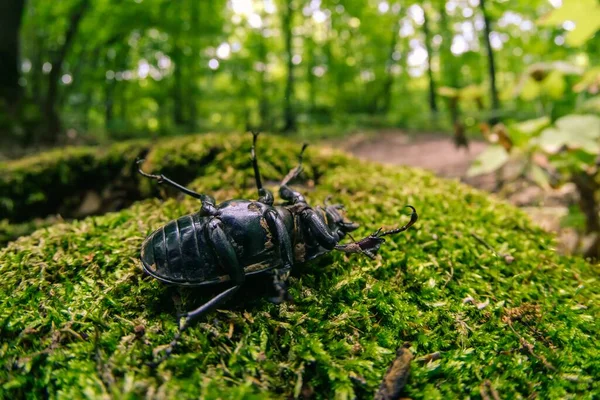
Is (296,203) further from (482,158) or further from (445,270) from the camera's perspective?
(482,158)

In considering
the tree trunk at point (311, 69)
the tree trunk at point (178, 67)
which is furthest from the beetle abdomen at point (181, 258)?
the tree trunk at point (311, 69)

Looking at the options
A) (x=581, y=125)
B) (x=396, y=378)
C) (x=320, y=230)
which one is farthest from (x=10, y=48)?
(x=581, y=125)

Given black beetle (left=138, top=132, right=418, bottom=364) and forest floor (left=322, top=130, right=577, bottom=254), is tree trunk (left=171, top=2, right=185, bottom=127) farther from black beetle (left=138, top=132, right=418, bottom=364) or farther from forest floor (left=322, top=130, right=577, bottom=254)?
black beetle (left=138, top=132, right=418, bottom=364)

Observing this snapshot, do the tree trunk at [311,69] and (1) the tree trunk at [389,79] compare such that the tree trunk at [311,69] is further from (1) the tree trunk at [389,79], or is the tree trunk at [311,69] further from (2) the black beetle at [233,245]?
(2) the black beetle at [233,245]

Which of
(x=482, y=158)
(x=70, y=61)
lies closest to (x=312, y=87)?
(x=70, y=61)

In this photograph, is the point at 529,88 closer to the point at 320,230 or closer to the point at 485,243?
the point at 485,243

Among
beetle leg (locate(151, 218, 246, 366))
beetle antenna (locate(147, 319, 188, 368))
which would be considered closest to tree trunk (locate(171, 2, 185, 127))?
beetle leg (locate(151, 218, 246, 366))
